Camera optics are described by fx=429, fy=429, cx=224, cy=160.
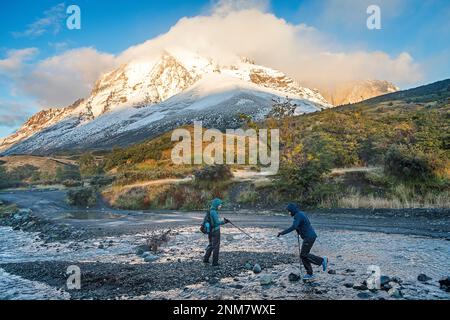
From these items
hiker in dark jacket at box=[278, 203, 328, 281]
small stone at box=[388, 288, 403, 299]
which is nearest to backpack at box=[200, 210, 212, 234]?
hiker in dark jacket at box=[278, 203, 328, 281]

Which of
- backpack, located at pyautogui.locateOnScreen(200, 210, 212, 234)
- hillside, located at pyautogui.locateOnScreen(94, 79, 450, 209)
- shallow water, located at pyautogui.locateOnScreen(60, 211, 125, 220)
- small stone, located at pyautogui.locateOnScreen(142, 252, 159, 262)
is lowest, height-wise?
small stone, located at pyautogui.locateOnScreen(142, 252, 159, 262)

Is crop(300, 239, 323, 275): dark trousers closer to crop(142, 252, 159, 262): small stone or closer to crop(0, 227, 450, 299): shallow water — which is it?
crop(0, 227, 450, 299): shallow water

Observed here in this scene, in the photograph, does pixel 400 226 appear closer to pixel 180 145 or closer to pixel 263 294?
pixel 263 294

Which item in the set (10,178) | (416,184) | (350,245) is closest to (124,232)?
(350,245)

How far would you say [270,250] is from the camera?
49.1 ft

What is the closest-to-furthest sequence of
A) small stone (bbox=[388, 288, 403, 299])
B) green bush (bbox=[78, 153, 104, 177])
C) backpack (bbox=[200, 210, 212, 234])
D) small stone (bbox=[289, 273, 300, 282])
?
small stone (bbox=[388, 288, 403, 299]), small stone (bbox=[289, 273, 300, 282]), backpack (bbox=[200, 210, 212, 234]), green bush (bbox=[78, 153, 104, 177])

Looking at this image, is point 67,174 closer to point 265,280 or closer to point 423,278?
point 265,280

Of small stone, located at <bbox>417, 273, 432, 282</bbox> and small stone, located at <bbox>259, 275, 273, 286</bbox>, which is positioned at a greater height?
small stone, located at <bbox>417, 273, 432, 282</bbox>

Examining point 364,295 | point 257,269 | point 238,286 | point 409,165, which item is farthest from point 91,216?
point 364,295

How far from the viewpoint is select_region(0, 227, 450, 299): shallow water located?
9953mm

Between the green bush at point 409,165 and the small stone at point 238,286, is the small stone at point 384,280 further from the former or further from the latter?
the green bush at point 409,165

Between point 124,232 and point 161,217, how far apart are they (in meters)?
6.47

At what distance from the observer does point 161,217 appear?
27750mm

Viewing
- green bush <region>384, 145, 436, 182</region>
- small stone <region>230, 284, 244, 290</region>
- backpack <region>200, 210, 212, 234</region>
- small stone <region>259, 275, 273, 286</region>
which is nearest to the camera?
small stone <region>230, 284, 244, 290</region>
